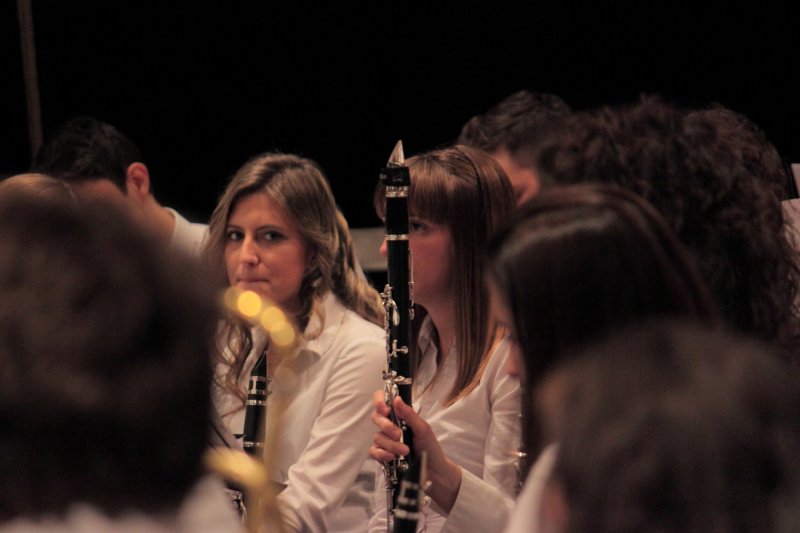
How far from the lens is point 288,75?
14.1 feet

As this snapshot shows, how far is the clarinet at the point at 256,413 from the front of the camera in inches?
87.0

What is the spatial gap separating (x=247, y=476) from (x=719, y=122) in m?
0.84

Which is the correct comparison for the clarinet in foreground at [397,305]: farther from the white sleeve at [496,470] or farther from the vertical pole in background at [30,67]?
the vertical pole in background at [30,67]

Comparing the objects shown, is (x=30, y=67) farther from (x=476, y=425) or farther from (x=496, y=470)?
(x=496, y=470)

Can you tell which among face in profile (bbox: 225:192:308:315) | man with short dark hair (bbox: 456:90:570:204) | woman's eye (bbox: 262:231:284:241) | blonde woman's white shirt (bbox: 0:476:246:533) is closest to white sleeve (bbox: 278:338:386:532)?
face in profile (bbox: 225:192:308:315)

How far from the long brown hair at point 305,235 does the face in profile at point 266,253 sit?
0.06ft

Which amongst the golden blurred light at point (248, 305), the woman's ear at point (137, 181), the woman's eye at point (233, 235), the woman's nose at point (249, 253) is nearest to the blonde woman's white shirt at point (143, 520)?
the golden blurred light at point (248, 305)

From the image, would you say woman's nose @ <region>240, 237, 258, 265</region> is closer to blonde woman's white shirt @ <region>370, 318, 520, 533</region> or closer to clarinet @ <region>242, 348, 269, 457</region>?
clarinet @ <region>242, 348, 269, 457</region>

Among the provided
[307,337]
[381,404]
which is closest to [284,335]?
[307,337]

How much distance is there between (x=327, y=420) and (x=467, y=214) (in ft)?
1.91

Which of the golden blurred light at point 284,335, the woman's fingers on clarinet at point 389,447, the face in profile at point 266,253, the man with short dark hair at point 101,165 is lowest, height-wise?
the woman's fingers on clarinet at point 389,447

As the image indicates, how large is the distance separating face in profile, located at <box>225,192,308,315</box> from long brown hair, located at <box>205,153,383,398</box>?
0.06 feet

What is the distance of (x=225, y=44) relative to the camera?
4320mm

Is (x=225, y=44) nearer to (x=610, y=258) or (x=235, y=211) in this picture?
(x=235, y=211)
